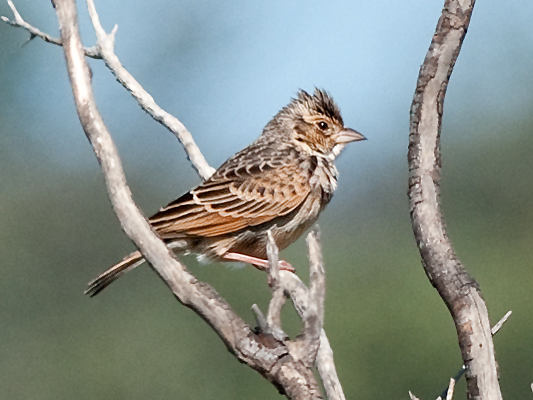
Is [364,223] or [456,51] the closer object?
[456,51]

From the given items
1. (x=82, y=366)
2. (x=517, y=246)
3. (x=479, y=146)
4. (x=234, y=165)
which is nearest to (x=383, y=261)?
(x=517, y=246)

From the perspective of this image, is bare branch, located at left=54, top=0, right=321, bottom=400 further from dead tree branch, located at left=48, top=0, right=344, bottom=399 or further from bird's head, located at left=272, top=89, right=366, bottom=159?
bird's head, located at left=272, top=89, right=366, bottom=159

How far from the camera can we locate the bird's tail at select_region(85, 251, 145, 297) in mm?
6457

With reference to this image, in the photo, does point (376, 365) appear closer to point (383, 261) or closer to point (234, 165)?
point (383, 261)

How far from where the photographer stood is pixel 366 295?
33.7 meters

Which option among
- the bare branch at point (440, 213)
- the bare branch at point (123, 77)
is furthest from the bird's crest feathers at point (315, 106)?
the bare branch at point (440, 213)

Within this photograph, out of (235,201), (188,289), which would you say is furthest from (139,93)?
(188,289)

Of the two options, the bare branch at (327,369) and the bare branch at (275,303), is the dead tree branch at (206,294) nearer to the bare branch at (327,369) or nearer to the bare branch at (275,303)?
the bare branch at (275,303)

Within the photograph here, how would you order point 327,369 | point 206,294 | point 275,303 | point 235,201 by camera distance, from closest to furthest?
point 206,294
point 275,303
point 327,369
point 235,201

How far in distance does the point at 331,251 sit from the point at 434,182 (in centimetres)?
3396

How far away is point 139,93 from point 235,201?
1095mm

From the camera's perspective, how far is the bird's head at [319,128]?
25.4 ft

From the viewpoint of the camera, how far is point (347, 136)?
7719 mm

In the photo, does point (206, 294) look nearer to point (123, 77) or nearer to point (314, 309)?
point (314, 309)
